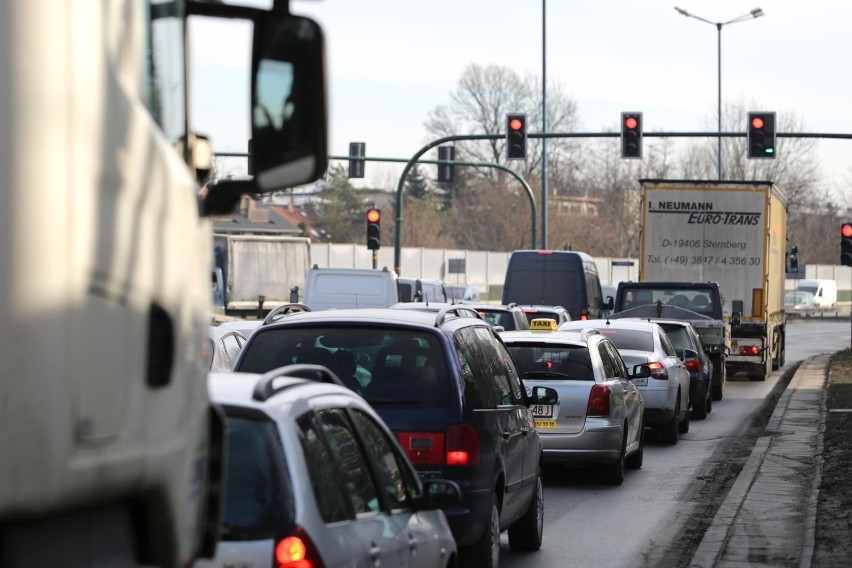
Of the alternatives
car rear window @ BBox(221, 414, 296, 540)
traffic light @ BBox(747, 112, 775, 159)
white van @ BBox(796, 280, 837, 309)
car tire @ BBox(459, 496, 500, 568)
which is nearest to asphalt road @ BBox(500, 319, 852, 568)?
car tire @ BBox(459, 496, 500, 568)

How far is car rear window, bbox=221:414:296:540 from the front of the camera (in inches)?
205

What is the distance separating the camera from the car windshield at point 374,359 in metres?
9.15

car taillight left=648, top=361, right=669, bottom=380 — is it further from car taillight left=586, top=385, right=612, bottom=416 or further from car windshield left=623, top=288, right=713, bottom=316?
car windshield left=623, top=288, right=713, bottom=316

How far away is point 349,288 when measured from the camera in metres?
31.2

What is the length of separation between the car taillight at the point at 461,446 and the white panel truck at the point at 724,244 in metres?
24.2

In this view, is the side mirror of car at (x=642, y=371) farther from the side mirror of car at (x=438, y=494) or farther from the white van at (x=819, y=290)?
the white van at (x=819, y=290)

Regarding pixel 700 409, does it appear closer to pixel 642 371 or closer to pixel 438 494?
pixel 642 371

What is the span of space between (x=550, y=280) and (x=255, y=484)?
30116 millimetres

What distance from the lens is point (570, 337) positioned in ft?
51.8

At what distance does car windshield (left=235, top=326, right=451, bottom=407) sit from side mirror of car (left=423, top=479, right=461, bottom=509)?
2.39 m

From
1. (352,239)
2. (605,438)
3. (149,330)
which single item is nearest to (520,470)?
(605,438)

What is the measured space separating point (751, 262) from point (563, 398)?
61.3 feet

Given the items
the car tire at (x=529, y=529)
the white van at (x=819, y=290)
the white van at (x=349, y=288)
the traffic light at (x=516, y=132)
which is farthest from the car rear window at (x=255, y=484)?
the white van at (x=819, y=290)

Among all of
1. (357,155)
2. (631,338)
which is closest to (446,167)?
(357,155)
